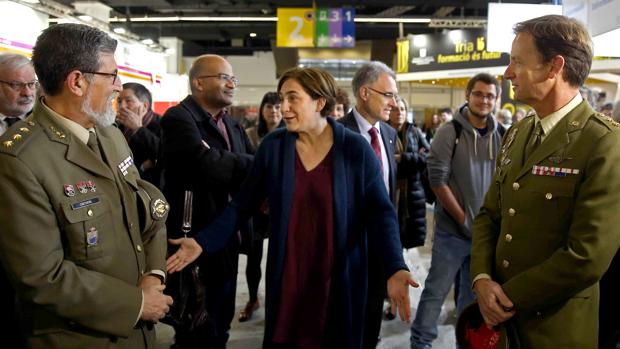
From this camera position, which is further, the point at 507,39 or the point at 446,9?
the point at 446,9

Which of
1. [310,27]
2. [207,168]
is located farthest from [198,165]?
[310,27]

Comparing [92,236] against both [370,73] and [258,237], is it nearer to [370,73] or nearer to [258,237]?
[370,73]

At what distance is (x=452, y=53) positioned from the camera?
1109cm

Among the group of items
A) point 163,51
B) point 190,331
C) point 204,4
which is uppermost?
point 204,4

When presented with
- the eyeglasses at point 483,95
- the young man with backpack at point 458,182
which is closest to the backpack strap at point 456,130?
the young man with backpack at point 458,182

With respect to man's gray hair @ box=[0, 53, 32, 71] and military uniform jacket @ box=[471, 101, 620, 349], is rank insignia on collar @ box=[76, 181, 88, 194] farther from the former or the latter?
man's gray hair @ box=[0, 53, 32, 71]

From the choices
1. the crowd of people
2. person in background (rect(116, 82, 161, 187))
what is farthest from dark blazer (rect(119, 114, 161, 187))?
the crowd of people

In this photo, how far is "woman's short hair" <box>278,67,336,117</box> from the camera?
204 cm

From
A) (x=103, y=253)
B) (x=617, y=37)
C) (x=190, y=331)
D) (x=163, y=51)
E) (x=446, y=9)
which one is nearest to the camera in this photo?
(x=103, y=253)

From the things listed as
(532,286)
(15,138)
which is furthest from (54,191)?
(532,286)

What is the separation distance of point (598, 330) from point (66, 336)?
1764mm

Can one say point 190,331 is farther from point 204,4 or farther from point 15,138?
point 204,4

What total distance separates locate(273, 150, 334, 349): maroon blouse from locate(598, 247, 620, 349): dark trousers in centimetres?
102

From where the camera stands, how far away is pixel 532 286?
5.08 feet
